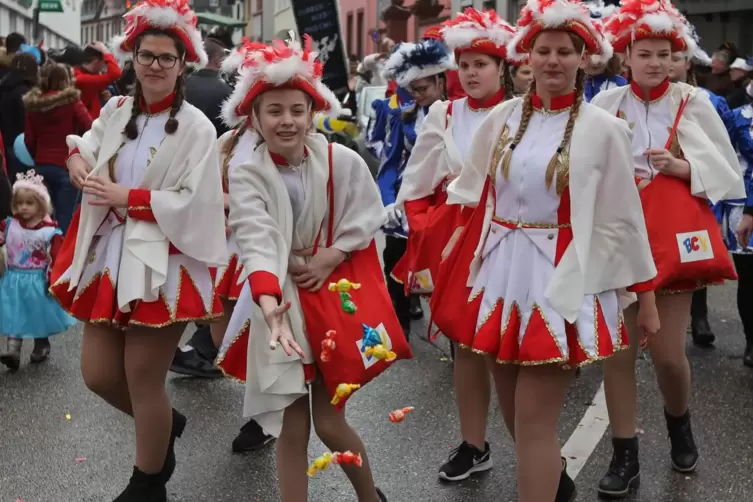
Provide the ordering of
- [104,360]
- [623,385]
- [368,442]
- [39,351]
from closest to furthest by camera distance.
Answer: [104,360] < [623,385] < [368,442] < [39,351]

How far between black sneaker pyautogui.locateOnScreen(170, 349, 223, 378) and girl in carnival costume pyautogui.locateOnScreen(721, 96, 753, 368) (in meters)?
3.16

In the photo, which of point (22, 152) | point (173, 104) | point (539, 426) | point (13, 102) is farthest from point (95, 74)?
point (539, 426)

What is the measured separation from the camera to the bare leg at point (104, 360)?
459 cm

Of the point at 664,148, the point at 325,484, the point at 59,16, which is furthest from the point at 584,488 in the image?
the point at 59,16

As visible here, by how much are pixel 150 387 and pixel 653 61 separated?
252 cm

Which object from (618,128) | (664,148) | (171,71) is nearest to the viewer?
(618,128)

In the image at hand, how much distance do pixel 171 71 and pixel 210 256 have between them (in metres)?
0.74

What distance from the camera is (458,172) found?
556 cm

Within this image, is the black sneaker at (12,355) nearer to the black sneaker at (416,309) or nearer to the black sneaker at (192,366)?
the black sneaker at (192,366)

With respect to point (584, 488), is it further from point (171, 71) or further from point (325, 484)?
point (171, 71)

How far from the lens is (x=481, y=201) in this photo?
14.2ft

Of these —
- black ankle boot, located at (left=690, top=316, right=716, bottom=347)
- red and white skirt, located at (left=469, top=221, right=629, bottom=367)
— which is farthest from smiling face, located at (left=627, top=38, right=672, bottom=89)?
black ankle boot, located at (left=690, top=316, right=716, bottom=347)

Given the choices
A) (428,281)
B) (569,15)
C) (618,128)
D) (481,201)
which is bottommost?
(428,281)

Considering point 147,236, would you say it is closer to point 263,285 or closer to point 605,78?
Result: point 263,285
